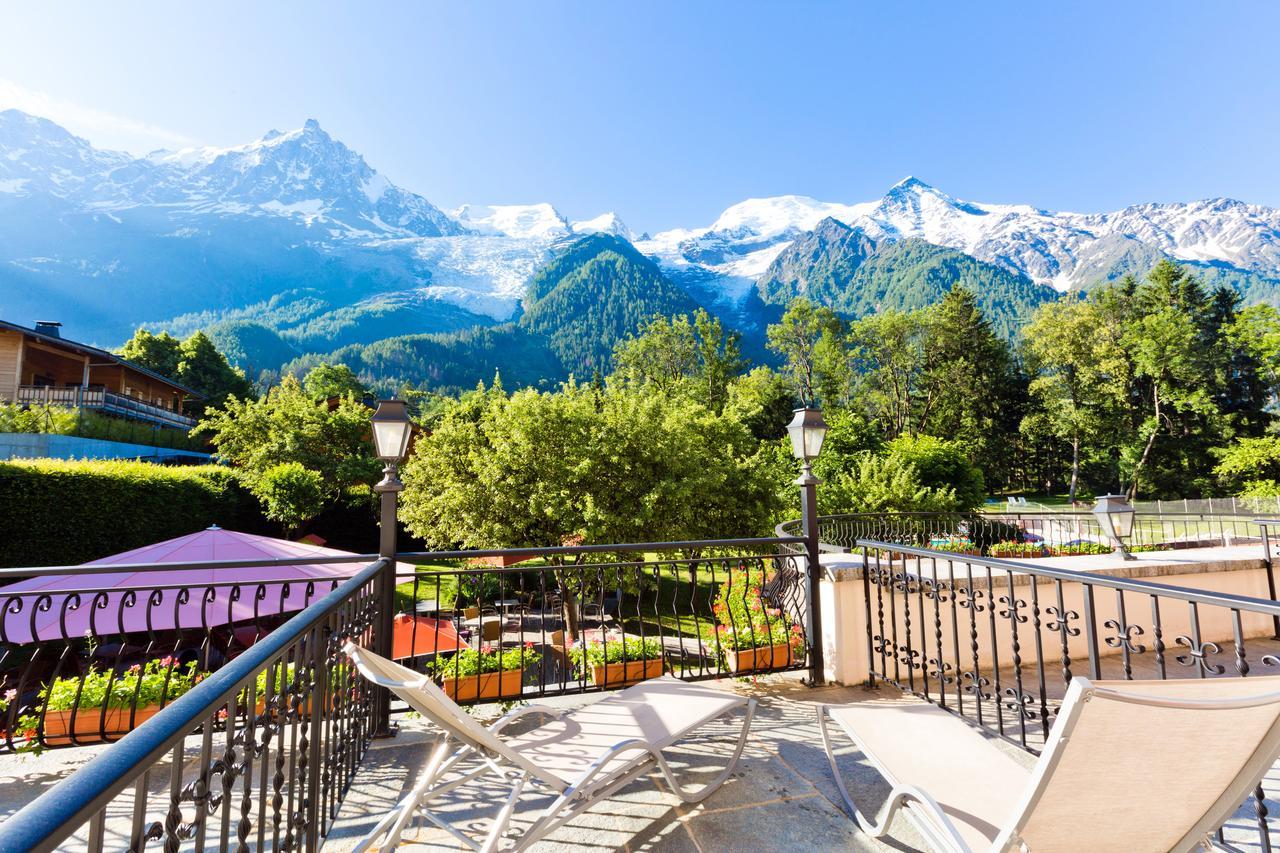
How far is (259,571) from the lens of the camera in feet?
23.4

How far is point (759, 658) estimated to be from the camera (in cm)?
452

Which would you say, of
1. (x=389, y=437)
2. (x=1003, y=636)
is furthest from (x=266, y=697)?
(x=1003, y=636)

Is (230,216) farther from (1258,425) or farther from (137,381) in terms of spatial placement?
(1258,425)

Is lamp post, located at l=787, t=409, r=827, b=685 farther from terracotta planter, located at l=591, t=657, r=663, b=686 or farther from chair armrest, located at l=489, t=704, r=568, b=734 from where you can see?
chair armrest, located at l=489, t=704, r=568, b=734

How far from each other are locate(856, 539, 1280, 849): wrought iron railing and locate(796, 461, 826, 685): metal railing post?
35 cm

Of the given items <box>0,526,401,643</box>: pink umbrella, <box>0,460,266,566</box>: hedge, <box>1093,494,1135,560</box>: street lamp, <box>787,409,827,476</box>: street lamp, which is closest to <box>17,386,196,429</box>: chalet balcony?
<box>0,460,266,566</box>: hedge

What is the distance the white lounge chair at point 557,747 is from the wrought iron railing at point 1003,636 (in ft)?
4.74

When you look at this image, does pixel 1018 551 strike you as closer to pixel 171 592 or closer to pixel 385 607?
pixel 385 607

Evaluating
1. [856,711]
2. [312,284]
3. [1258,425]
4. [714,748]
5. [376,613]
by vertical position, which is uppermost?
[312,284]

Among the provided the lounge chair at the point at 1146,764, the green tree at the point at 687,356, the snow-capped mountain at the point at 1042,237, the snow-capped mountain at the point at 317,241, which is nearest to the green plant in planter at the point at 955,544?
the lounge chair at the point at 1146,764

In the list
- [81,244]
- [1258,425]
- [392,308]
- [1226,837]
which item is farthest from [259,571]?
[81,244]

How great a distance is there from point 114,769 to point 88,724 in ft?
14.2

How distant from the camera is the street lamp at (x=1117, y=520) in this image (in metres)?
5.81

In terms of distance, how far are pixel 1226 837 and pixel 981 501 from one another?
56.9ft
